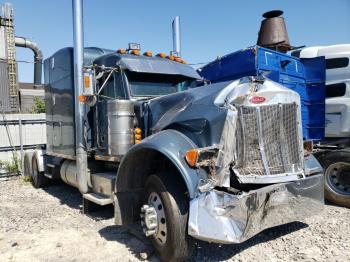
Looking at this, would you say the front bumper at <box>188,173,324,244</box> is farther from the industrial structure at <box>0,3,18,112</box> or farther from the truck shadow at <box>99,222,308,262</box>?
the industrial structure at <box>0,3,18,112</box>

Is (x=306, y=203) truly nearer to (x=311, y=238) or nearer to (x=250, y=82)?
(x=311, y=238)

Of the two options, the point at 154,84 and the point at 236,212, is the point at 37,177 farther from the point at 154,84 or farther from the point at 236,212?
the point at 236,212

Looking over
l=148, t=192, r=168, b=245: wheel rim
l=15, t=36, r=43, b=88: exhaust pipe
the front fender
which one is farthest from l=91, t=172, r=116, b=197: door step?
l=15, t=36, r=43, b=88: exhaust pipe

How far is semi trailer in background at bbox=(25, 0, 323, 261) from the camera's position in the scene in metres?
3.59

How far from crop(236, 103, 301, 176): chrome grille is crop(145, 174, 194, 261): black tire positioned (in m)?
0.73

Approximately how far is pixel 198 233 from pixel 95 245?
73.6 inches

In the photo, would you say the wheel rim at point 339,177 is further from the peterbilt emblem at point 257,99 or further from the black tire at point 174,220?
the black tire at point 174,220

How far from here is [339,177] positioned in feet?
21.4

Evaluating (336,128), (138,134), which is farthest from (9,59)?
(336,128)

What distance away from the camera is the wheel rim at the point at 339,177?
21.1 feet

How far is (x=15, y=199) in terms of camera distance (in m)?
7.70

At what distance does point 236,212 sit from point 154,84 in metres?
2.93

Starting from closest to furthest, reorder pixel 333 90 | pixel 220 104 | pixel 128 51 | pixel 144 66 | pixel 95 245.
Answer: pixel 220 104, pixel 95 245, pixel 144 66, pixel 128 51, pixel 333 90

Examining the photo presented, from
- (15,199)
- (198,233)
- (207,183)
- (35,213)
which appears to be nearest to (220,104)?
(207,183)
